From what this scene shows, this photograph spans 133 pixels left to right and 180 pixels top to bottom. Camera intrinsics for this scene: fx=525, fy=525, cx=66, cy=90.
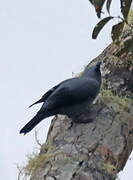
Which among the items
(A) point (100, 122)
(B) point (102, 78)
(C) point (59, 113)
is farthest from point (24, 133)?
(B) point (102, 78)

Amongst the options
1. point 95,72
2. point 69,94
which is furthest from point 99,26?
point 95,72

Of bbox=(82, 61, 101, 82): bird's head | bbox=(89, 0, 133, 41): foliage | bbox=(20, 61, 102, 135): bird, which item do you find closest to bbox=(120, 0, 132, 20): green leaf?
bbox=(89, 0, 133, 41): foliage

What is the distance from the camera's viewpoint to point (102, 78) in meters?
2.87

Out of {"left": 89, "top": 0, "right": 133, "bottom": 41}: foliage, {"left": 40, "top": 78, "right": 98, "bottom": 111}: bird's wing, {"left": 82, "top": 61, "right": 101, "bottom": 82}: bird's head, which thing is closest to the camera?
{"left": 89, "top": 0, "right": 133, "bottom": 41}: foliage

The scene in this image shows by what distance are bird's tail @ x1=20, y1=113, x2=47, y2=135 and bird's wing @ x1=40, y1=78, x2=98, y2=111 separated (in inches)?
1.5

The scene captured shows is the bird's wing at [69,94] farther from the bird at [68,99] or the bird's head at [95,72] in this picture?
the bird's head at [95,72]

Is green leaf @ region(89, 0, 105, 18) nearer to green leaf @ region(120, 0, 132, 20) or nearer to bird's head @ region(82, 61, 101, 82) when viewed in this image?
green leaf @ region(120, 0, 132, 20)

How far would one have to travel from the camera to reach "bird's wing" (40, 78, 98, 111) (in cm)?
254

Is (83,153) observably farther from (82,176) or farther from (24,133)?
(24,133)

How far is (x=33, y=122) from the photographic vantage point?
2566 mm

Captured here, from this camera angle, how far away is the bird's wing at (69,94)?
100 inches

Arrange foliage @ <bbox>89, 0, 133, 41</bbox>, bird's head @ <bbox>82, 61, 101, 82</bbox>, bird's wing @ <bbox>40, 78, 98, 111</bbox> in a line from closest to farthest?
foliage @ <bbox>89, 0, 133, 41</bbox> → bird's wing @ <bbox>40, 78, 98, 111</bbox> → bird's head @ <bbox>82, 61, 101, 82</bbox>

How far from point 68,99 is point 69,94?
0.14 ft

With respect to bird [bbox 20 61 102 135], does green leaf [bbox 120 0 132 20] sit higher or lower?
higher
